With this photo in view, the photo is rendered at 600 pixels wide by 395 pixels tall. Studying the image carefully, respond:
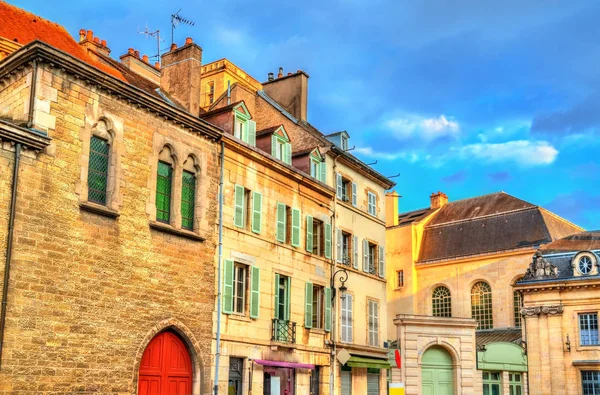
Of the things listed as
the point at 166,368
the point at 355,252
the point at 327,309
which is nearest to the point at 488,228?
the point at 355,252

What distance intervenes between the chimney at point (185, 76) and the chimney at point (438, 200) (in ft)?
103

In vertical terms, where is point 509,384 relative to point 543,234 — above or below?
below

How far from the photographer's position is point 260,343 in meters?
20.3

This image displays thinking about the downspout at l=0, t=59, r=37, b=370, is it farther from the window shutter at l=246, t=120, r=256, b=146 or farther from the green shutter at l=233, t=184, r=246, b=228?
the window shutter at l=246, t=120, r=256, b=146

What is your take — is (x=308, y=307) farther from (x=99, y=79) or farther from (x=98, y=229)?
(x=99, y=79)

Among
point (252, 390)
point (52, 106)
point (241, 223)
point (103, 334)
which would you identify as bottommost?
point (252, 390)

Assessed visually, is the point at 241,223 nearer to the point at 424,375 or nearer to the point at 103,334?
the point at 103,334

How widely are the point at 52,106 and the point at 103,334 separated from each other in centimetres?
490

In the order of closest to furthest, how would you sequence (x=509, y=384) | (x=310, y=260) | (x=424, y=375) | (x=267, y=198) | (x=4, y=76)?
(x=4, y=76), (x=267, y=198), (x=310, y=260), (x=424, y=375), (x=509, y=384)

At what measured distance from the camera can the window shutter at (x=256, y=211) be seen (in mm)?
20750

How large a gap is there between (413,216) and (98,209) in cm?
3600

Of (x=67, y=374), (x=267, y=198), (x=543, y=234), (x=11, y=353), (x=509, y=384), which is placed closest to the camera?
(x=11, y=353)

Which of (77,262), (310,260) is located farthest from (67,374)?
(310,260)

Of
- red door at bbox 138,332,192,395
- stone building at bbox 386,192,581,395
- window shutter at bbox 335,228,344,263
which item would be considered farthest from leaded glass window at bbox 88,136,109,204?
stone building at bbox 386,192,581,395
